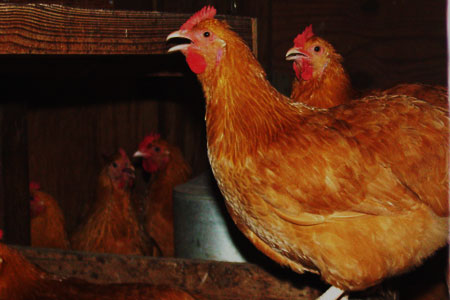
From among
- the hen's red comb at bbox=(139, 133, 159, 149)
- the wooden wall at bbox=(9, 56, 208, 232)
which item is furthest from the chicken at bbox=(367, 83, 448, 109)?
the hen's red comb at bbox=(139, 133, 159, 149)

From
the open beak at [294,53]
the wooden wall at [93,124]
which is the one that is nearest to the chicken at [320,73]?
the open beak at [294,53]

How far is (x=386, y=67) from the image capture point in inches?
145

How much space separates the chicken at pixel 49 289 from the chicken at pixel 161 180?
1931 millimetres

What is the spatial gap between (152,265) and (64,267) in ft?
1.18

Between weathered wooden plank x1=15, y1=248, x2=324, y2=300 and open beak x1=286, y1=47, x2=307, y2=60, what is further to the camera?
open beak x1=286, y1=47, x2=307, y2=60

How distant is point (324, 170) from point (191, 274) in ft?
2.46

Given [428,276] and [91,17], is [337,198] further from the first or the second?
[428,276]

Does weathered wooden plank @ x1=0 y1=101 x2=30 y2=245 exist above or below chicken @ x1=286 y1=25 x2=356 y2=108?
below

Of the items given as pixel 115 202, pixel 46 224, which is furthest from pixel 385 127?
pixel 46 224

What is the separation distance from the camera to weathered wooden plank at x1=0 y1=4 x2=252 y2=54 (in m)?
1.61

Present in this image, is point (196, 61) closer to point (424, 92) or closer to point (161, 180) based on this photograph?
point (424, 92)

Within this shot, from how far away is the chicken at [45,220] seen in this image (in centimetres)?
356

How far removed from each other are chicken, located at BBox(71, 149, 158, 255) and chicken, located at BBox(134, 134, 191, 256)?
4.7 inches

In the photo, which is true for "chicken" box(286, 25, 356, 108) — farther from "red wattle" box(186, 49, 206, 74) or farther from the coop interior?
"red wattle" box(186, 49, 206, 74)
